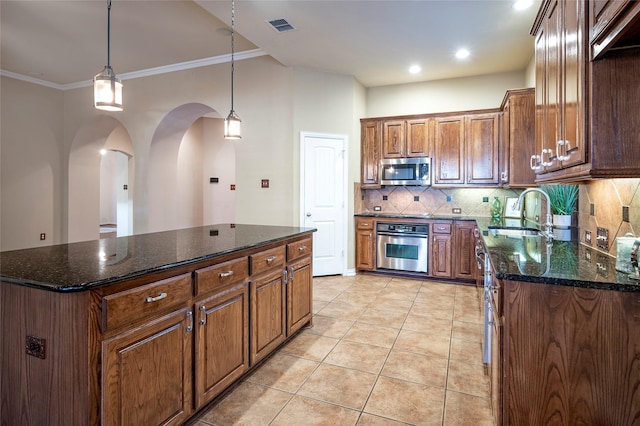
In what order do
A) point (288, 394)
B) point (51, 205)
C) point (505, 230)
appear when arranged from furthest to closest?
point (51, 205) → point (505, 230) → point (288, 394)

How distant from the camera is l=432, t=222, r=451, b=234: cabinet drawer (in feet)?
15.4

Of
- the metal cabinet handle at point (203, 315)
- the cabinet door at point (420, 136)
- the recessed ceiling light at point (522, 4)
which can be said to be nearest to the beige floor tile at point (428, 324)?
the metal cabinet handle at point (203, 315)

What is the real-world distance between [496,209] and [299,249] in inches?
127

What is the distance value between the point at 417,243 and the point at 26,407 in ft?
14.2

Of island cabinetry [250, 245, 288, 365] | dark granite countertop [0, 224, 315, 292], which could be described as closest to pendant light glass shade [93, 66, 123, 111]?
dark granite countertop [0, 224, 315, 292]

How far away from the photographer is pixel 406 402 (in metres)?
2.04

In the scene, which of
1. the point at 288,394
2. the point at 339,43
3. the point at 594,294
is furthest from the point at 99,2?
the point at 594,294

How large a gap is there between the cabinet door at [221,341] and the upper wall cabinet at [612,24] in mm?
2031

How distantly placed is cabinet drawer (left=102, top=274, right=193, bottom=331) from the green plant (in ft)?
9.17

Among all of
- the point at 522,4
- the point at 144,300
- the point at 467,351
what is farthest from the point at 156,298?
the point at 522,4

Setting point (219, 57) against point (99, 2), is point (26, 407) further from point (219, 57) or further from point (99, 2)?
point (219, 57)

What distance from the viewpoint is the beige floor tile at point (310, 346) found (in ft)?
8.71

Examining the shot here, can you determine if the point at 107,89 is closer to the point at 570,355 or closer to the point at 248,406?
the point at 248,406

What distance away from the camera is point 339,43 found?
400 cm
